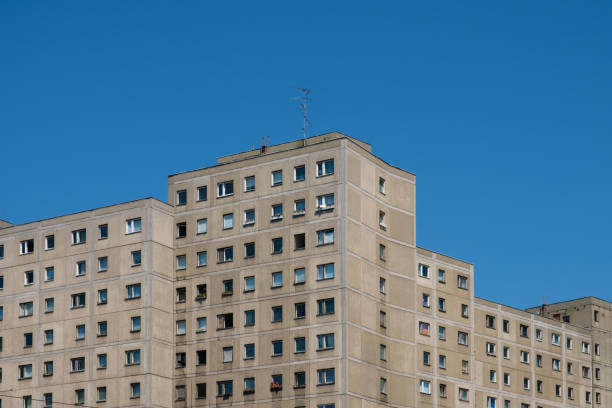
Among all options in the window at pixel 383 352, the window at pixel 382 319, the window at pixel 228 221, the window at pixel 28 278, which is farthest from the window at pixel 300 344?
the window at pixel 28 278

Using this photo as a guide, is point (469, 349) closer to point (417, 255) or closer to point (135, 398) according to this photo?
point (417, 255)

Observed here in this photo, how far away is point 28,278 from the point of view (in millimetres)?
137500

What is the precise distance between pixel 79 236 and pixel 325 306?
85.2 ft

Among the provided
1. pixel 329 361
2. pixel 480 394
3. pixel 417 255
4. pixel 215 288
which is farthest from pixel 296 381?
pixel 480 394

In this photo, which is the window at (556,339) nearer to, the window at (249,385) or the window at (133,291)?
the window at (249,385)

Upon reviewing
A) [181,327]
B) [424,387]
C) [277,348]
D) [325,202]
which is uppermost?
[325,202]

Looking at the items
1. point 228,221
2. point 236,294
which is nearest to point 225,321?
point 236,294

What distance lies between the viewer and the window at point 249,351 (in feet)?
418

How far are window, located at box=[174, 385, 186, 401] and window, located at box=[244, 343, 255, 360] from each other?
23.5 ft

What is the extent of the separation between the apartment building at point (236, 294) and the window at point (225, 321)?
0.16 m

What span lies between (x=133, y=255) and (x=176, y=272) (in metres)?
4.33

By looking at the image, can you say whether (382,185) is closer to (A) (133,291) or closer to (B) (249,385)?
(B) (249,385)

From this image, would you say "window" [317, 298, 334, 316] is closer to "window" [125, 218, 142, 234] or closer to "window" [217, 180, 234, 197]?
"window" [217, 180, 234, 197]

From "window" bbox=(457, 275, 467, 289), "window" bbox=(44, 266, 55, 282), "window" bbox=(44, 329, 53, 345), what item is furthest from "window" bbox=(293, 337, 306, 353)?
"window" bbox=(457, 275, 467, 289)
